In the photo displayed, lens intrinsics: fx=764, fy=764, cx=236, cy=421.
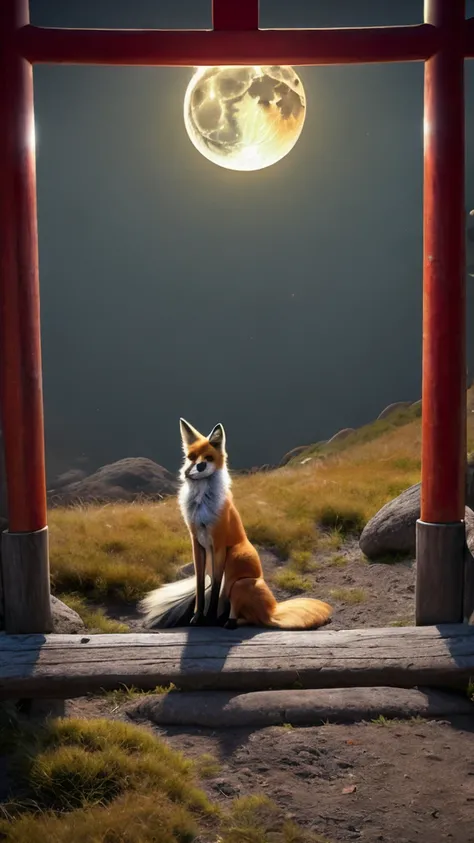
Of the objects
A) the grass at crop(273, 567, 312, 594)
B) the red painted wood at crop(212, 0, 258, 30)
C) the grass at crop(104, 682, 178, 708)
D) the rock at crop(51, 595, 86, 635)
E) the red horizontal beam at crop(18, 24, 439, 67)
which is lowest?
the grass at crop(273, 567, 312, 594)

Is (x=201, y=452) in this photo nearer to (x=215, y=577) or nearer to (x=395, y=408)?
(x=215, y=577)

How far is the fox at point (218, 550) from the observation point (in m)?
4.66

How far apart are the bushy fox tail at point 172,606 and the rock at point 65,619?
18.1 inches

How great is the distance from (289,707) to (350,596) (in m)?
2.11

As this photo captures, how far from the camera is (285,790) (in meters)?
3.34

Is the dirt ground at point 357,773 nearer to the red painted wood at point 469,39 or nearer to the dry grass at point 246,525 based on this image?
the dry grass at point 246,525

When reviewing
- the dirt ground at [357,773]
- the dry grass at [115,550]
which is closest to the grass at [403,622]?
the dirt ground at [357,773]

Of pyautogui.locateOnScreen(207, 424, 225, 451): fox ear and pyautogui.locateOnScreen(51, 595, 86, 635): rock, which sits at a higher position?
pyautogui.locateOnScreen(207, 424, 225, 451): fox ear

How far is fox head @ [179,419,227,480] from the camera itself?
4.62 meters

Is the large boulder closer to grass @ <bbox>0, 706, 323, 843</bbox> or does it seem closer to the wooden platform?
the wooden platform

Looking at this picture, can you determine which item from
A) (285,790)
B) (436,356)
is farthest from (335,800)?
(436,356)

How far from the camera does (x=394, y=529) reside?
676 centimetres

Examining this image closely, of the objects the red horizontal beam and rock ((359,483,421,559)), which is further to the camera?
rock ((359,483,421,559))

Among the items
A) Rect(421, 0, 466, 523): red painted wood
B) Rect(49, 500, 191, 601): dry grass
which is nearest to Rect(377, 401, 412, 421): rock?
Rect(49, 500, 191, 601): dry grass
